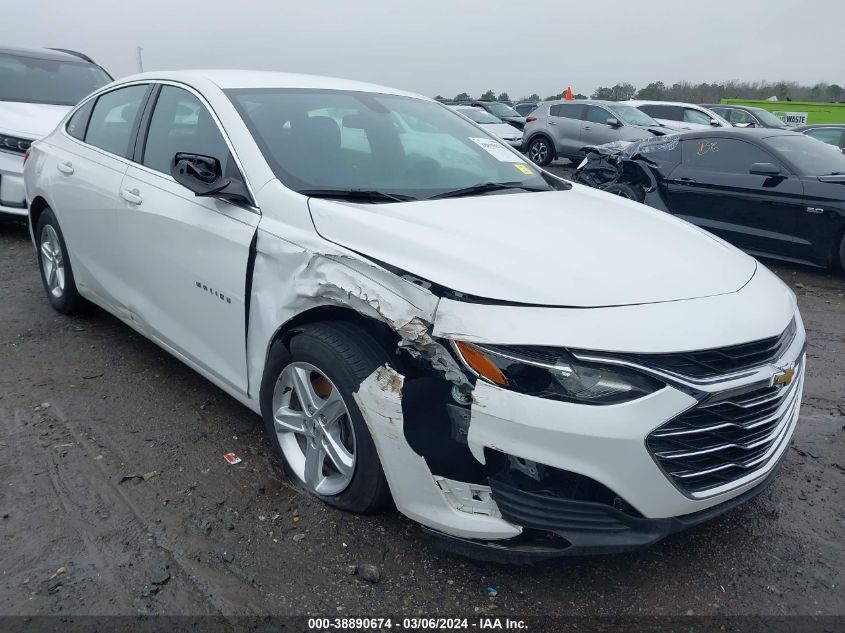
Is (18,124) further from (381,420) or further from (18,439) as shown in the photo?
(381,420)

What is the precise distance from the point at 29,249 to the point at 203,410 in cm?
449

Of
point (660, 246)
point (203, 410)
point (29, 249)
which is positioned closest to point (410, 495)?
point (660, 246)

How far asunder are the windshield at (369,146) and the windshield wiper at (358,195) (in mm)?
23

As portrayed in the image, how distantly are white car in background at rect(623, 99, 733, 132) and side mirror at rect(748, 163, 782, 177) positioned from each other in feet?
31.5

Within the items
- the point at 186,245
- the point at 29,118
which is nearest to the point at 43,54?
the point at 29,118

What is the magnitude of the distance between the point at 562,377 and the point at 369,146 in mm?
1686

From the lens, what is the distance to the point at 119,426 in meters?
3.47

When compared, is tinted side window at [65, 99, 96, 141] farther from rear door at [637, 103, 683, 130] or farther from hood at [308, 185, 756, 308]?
rear door at [637, 103, 683, 130]

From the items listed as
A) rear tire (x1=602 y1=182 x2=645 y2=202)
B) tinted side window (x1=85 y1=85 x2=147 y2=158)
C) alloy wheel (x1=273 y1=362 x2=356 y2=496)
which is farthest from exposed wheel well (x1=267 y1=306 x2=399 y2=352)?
rear tire (x1=602 y1=182 x2=645 y2=202)

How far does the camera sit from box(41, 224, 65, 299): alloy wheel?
471 centimetres

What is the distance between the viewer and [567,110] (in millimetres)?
16031

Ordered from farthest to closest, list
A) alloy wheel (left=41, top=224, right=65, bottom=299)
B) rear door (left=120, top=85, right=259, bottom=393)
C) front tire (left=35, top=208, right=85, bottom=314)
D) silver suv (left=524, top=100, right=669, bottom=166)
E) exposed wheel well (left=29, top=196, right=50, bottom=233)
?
silver suv (left=524, top=100, right=669, bottom=166), exposed wheel well (left=29, top=196, right=50, bottom=233), alloy wheel (left=41, top=224, right=65, bottom=299), front tire (left=35, top=208, right=85, bottom=314), rear door (left=120, top=85, right=259, bottom=393)

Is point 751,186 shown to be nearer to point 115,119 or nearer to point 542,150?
point 115,119

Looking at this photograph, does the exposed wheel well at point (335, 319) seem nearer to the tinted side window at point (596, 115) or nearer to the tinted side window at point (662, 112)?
the tinted side window at point (596, 115)
